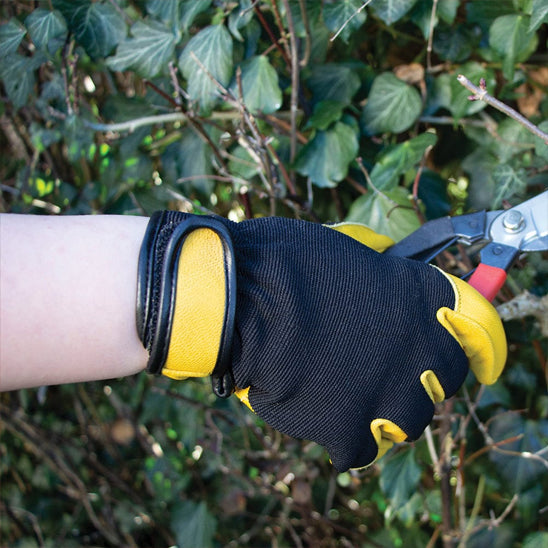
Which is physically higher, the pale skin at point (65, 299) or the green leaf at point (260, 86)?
the green leaf at point (260, 86)

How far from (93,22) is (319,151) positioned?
1.61 feet

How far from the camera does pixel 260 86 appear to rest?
41.9 inches

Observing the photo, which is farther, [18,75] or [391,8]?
[18,75]

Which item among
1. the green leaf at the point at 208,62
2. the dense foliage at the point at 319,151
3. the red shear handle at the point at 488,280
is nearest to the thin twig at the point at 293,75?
the dense foliage at the point at 319,151

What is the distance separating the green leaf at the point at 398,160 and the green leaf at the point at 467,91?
10 cm

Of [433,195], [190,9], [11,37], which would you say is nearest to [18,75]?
[11,37]

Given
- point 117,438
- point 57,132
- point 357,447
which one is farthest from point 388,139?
point 117,438

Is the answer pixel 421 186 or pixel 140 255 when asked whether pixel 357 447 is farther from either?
pixel 421 186

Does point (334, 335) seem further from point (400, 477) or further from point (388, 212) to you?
point (400, 477)

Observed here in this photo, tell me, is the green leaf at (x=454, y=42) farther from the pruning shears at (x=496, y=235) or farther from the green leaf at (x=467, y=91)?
the pruning shears at (x=496, y=235)

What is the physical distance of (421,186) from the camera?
1137mm

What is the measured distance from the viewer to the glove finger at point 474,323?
30.0 inches

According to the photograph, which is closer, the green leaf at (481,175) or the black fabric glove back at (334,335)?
the black fabric glove back at (334,335)

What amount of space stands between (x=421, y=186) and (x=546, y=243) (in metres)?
0.37
